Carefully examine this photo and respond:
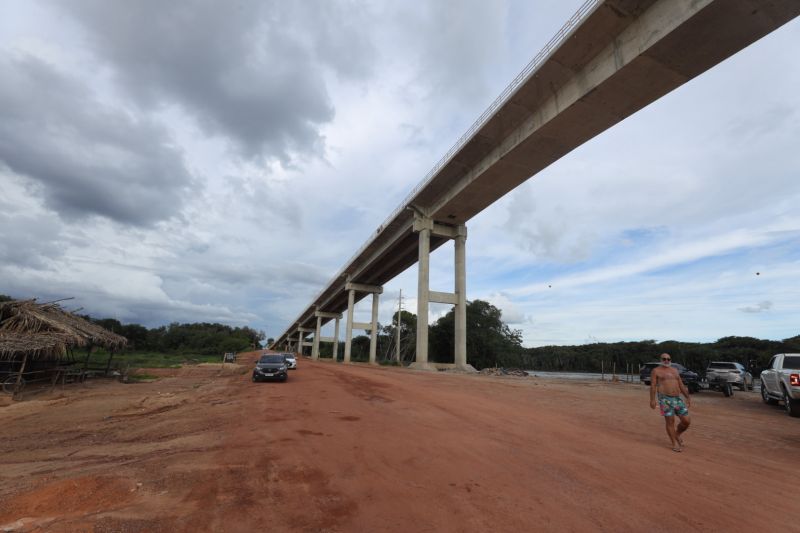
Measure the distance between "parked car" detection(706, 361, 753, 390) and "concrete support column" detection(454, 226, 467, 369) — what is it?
16981 mm

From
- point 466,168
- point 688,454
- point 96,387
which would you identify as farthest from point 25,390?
point 466,168

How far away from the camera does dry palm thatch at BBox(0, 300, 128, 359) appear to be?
16.6m

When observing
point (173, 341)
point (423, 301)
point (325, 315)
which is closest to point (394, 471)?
point (423, 301)

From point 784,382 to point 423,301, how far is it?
24.9 m

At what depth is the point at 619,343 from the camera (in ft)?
342

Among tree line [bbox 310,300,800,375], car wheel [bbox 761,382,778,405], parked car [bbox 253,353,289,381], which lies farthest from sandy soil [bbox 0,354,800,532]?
tree line [bbox 310,300,800,375]

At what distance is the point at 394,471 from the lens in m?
5.81

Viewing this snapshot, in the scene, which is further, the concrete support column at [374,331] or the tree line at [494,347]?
the tree line at [494,347]

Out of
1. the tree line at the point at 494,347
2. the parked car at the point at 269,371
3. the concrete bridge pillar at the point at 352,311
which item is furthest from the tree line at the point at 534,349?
the parked car at the point at 269,371

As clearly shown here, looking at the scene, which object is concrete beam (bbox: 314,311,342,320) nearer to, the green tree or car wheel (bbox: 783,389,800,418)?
the green tree

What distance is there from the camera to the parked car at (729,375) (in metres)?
20.5

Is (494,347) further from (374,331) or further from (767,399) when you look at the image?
(767,399)

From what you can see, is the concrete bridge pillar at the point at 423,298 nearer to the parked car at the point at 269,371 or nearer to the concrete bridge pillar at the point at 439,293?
the concrete bridge pillar at the point at 439,293

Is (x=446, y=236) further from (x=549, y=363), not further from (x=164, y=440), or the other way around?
(x=549, y=363)
